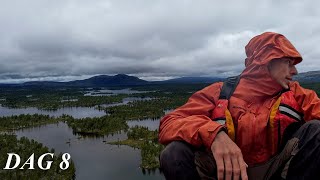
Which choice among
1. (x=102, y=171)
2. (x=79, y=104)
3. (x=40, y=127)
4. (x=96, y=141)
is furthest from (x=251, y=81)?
(x=79, y=104)

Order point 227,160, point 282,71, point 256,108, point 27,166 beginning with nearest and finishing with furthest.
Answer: point 227,160
point 256,108
point 282,71
point 27,166

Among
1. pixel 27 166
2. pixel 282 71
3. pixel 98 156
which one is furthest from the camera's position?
pixel 98 156

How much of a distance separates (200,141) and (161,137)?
38 cm

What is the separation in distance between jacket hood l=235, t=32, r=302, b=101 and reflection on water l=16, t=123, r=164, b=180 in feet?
72.9

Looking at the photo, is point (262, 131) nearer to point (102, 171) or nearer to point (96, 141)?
point (102, 171)

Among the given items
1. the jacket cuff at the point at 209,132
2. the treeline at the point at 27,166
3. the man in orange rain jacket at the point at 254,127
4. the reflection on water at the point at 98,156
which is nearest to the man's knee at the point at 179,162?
the man in orange rain jacket at the point at 254,127

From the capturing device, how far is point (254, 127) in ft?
9.53

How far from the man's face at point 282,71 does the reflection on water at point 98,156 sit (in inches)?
877

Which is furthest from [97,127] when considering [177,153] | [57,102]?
[57,102]

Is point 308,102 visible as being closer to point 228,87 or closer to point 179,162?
point 228,87

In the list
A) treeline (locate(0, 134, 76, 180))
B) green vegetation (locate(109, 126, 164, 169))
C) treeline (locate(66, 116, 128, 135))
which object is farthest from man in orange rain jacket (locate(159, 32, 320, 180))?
treeline (locate(66, 116, 128, 135))

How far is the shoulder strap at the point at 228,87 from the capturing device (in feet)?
10.3

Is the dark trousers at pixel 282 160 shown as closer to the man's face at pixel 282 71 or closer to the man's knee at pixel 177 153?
the man's knee at pixel 177 153

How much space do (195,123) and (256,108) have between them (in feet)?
2.50
